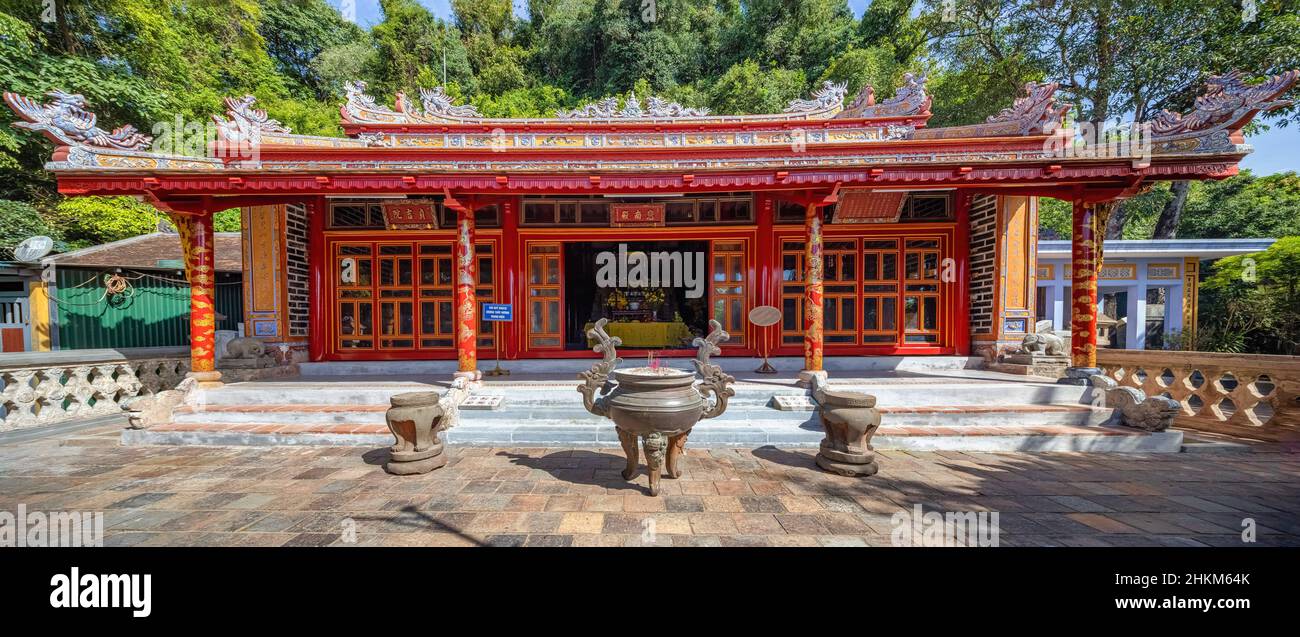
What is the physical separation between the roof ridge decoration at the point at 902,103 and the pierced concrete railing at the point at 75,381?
1284 cm

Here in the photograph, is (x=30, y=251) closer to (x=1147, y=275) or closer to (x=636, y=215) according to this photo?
(x=636, y=215)

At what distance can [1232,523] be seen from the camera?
332cm

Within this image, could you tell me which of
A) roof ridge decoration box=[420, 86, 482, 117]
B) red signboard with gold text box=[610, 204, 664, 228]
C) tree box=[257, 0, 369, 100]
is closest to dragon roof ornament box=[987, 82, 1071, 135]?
red signboard with gold text box=[610, 204, 664, 228]

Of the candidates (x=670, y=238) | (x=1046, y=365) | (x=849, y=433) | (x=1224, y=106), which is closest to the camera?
(x=849, y=433)

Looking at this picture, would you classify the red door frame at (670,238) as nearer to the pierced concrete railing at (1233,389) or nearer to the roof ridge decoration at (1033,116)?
the roof ridge decoration at (1033,116)

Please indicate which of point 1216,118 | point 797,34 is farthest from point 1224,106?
point 797,34

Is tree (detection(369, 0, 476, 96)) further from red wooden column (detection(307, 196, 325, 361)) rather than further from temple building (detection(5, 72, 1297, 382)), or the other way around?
red wooden column (detection(307, 196, 325, 361))

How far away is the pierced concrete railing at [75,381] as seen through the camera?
575 cm

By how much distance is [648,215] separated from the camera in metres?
8.16

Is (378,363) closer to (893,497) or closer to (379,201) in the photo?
(379,201)

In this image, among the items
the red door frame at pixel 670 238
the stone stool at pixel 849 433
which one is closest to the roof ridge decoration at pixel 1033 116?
the red door frame at pixel 670 238

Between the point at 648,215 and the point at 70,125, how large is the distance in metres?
7.77

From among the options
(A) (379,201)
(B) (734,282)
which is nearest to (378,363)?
(A) (379,201)

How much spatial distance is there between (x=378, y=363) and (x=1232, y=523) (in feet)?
34.5
